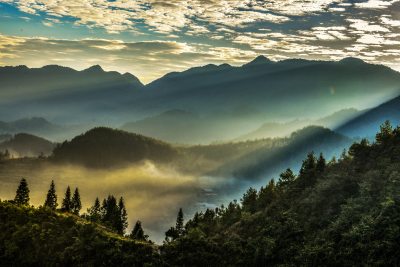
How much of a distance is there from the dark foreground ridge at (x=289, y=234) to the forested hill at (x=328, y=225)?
201 millimetres

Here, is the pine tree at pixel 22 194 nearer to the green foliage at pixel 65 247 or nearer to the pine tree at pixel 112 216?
the pine tree at pixel 112 216

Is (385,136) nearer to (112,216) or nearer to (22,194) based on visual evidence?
(112,216)

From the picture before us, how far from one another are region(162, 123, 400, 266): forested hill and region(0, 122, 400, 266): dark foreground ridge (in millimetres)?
201

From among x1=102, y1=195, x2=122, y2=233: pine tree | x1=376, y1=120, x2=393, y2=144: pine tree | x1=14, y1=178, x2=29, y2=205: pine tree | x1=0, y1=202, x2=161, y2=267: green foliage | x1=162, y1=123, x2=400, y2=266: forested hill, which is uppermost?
x1=376, y1=120, x2=393, y2=144: pine tree

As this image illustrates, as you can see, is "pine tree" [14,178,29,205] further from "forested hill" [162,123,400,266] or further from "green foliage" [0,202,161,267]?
"forested hill" [162,123,400,266]

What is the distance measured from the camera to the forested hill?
263 feet

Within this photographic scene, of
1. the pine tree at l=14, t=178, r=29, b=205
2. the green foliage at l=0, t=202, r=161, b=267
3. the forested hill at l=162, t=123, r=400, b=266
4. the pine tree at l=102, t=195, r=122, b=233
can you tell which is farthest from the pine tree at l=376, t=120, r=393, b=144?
the pine tree at l=14, t=178, r=29, b=205

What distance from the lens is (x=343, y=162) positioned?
12862 cm

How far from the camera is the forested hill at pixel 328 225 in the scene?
80.2m

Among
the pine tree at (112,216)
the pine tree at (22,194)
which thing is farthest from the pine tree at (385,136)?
the pine tree at (22,194)

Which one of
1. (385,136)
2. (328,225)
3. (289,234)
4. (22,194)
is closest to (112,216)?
(22,194)

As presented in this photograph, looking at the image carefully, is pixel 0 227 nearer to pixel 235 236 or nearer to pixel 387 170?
pixel 235 236

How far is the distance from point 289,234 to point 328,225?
29.4ft

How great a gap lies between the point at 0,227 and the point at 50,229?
14.8m
